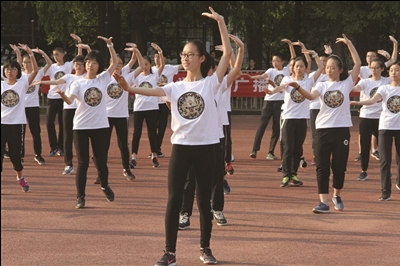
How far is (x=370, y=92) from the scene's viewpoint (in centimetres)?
1249

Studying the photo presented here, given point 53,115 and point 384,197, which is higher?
point 53,115

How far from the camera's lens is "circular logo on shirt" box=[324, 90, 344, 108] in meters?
9.75

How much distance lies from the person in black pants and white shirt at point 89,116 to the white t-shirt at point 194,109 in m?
3.23

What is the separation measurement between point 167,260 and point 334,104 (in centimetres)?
371

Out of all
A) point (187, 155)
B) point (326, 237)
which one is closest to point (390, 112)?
point (326, 237)

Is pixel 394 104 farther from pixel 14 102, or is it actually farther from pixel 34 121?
pixel 34 121

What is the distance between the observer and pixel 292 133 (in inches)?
469

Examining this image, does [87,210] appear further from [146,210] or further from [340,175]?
[340,175]

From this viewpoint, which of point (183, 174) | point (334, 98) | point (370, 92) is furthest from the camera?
point (370, 92)

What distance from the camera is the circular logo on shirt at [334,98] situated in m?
9.75

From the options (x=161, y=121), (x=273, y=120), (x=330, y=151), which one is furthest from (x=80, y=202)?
(x=273, y=120)

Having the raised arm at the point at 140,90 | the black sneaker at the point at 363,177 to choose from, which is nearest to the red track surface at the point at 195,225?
the black sneaker at the point at 363,177

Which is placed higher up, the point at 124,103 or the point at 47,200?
the point at 124,103

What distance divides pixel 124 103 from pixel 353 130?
11024mm
